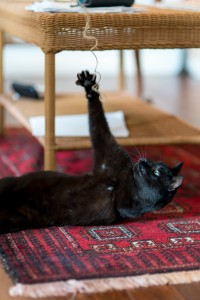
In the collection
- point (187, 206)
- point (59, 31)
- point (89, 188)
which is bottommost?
point (187, 206)

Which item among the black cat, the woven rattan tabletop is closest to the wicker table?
the woven rattan tabletop

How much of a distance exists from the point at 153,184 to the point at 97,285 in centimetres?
35

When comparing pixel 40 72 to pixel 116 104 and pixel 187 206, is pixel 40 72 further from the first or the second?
pixel 187 206

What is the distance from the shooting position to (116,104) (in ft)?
7.83

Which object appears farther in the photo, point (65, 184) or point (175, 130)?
point (175, 130)

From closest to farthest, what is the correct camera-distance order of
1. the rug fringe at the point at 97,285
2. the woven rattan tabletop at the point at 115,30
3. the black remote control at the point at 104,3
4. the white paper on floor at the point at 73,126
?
the rug fringe at the point at 97,285 < the woven rattan tabletop at the point at 115,30 < the black remote control at the point at 104,3 < the white paper on floor at the point at 73,126

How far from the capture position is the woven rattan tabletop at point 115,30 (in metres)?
1.61

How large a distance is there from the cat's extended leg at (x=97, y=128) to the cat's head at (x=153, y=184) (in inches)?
6.5

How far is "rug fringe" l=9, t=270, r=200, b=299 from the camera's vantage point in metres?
1.18

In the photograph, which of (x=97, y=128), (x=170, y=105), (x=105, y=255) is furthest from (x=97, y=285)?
(x=170, y=105)

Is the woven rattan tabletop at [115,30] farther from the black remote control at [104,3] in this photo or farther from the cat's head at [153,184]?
the cat's head at [153,184]

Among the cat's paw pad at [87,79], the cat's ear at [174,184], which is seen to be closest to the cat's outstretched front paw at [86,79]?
the cat's paw pad at [87,79]

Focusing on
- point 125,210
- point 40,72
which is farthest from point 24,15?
point 40,72

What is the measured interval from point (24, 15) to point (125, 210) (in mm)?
637
